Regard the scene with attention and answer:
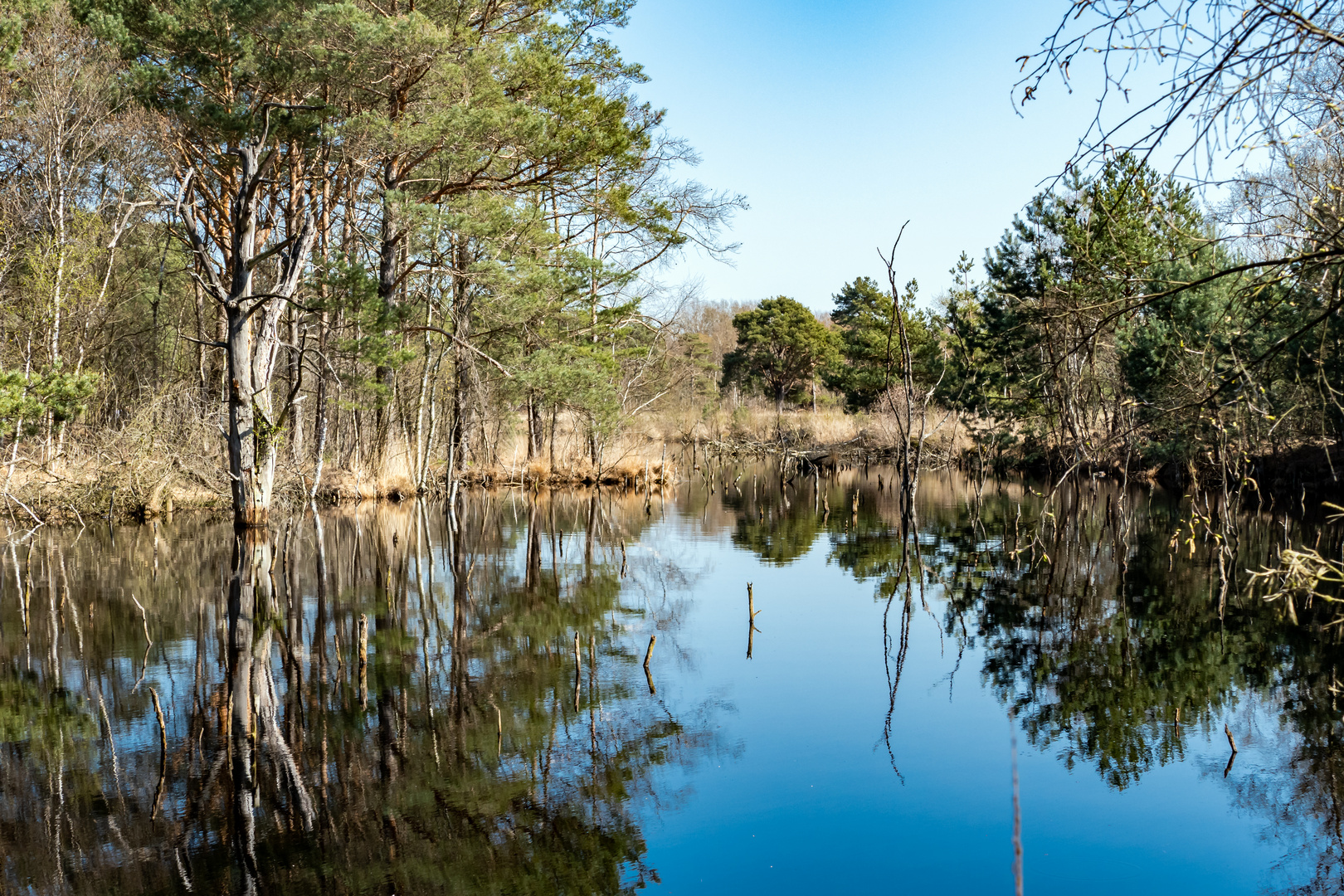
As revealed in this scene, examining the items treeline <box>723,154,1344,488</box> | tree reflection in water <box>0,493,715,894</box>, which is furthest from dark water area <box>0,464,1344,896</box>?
treeline <box>723,154,1344,488</box>

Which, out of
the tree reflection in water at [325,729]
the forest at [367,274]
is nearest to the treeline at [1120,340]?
the forest at [367,274]

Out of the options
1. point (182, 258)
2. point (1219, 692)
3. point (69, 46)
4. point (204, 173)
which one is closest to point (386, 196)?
point (204, 173)

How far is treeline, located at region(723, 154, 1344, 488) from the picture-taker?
3.51m

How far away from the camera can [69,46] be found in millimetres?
15633

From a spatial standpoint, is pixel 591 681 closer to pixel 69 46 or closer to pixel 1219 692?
pixel 1219 692

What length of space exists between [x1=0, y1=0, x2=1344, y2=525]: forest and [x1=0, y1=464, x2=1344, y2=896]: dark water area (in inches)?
74.8

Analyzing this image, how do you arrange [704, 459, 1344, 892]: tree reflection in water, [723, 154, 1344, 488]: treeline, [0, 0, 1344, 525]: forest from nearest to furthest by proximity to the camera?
[723, 154, 1344, 488]: treeline < [704, 459, 1344, 892]: tree reflection in water < [0, 0, 1344, 525]: forest

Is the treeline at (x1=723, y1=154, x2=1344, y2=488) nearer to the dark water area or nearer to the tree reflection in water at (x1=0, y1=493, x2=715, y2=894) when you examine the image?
the dark water area

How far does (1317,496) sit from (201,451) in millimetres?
21006

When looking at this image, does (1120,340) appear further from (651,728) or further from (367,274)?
(367,274)

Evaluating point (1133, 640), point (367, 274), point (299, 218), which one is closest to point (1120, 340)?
point (1133, 640)

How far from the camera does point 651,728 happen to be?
22.2ft

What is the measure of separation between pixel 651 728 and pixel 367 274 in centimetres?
1110

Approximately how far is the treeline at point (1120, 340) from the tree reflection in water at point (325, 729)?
3.37 metres
